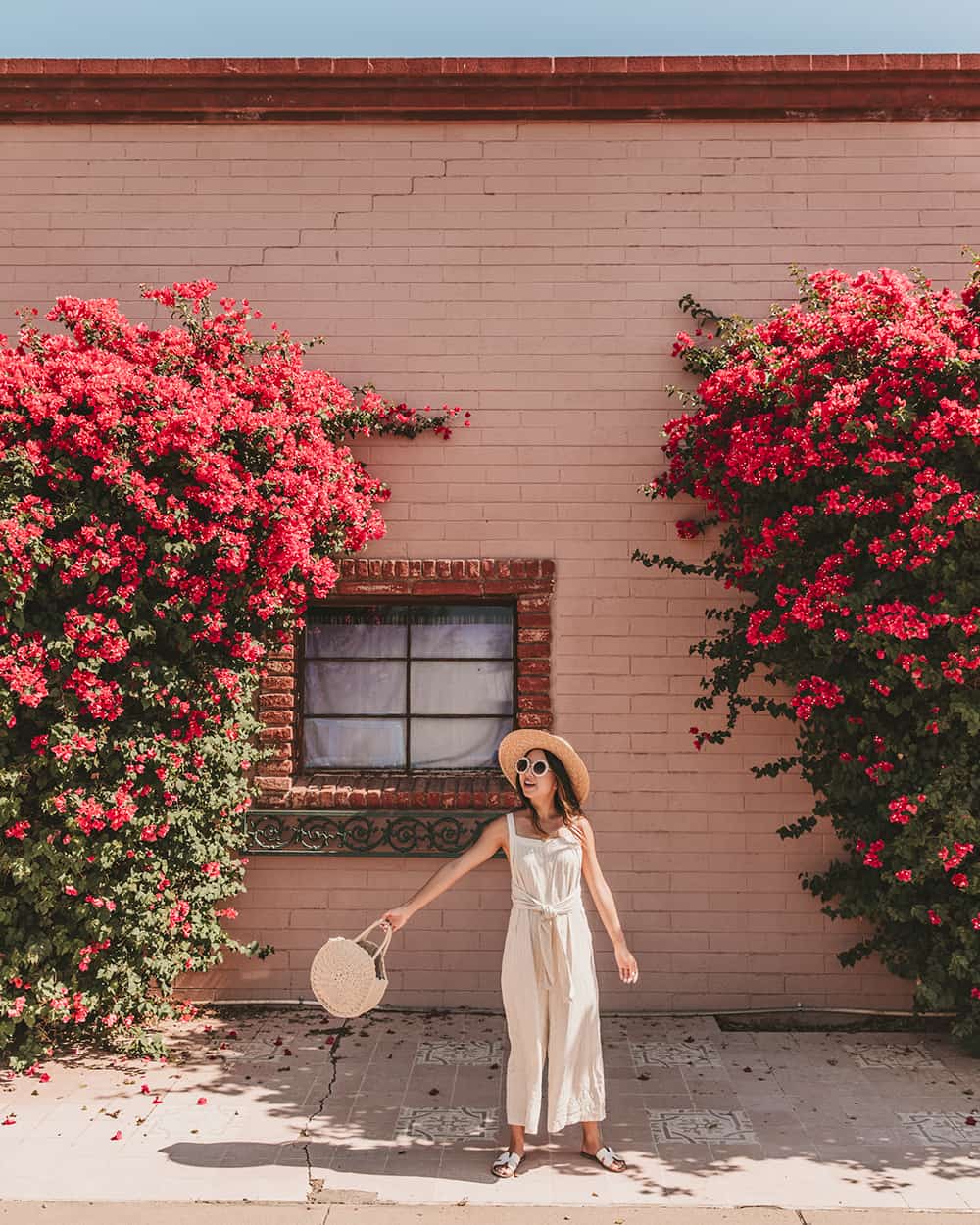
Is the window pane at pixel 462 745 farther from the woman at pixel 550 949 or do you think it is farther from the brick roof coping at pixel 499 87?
the brick roof coping at pixel 499 87

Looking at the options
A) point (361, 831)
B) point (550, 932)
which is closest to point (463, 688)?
point (361, 831)

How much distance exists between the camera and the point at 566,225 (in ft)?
20.0

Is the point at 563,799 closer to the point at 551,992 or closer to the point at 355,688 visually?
the point at 551,992

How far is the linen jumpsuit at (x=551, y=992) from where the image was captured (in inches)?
155

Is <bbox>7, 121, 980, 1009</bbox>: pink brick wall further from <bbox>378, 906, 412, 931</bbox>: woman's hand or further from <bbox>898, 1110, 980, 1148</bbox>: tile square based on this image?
<bbox>378, 906, 412, 931</bbox>: woman's hand

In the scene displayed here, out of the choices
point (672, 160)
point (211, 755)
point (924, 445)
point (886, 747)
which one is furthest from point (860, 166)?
point (211, 755)

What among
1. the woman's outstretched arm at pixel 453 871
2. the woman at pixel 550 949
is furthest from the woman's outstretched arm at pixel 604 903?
the woman's outstretched arm at pixel 453 871

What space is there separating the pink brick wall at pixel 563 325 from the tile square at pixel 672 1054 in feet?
1.61

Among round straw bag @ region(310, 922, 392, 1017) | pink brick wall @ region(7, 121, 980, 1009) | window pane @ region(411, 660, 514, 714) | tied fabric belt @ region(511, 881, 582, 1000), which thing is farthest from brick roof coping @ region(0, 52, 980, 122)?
round straw bag @ region(310, 922, 392, 1017)

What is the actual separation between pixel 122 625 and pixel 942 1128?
14.0 ft

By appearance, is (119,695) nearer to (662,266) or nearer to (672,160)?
(662,266)

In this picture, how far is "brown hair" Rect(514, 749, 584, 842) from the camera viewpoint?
4.08 meters

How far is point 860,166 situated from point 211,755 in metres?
5.04

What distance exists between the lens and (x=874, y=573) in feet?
16.2
